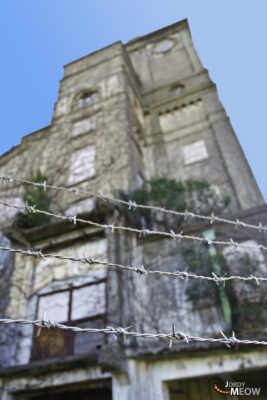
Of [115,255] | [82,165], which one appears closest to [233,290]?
[115,255]

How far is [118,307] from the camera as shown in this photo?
5.59 m

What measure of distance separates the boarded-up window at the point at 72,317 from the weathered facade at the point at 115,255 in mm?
21

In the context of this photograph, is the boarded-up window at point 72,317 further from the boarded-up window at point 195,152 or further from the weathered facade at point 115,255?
the boarded-up window at point 195,152

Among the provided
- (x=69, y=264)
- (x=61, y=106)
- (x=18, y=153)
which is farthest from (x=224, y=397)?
(x=61, y=106)

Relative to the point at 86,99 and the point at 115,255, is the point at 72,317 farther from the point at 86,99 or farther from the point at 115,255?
the point at 86,99

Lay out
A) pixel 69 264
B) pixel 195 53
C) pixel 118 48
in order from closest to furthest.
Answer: pixel 69 264 → pixel 118 48 → pixel 195 53

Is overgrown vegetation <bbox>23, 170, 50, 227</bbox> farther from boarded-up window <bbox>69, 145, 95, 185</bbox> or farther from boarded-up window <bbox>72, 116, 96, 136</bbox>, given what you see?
boarded-up window <bbox>72, 116, 96, 136</bbox>

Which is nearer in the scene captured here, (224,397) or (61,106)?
(224,397)

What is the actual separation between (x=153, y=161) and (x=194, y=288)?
6300mm

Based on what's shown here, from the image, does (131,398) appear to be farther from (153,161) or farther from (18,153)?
(18,153)

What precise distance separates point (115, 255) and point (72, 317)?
1.46 metres

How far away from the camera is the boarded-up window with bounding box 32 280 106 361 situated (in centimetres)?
571

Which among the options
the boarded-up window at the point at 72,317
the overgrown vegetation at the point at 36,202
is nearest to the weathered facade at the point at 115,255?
the boarded-up window at the point at 72,317

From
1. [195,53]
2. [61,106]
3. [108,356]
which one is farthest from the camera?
[195,53]
